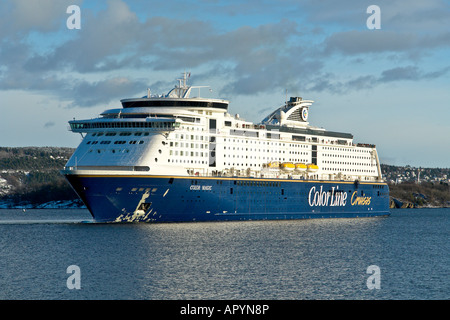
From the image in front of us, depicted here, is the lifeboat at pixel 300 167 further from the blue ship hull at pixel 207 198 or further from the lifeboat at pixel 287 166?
the blue ship hull at pixel 207 198

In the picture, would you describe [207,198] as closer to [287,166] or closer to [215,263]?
[287,166]

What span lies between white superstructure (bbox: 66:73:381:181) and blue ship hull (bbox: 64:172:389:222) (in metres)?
1.21

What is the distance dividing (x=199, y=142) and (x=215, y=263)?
71.4 ft

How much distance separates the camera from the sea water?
93.7ft

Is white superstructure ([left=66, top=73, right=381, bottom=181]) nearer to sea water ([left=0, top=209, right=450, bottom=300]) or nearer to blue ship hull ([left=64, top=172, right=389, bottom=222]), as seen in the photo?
blue ship hull ([left=64, top=172, right=389, bottom=222])

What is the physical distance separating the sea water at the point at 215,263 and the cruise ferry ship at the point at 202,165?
224cm

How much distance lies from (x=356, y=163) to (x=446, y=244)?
26.9 meters

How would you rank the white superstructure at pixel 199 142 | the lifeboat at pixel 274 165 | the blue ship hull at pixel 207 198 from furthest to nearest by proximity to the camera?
the lifeboat at pixel 274 165 → the white superstructure at pixel 199 142 → the blue ship hull at pixel 207 198

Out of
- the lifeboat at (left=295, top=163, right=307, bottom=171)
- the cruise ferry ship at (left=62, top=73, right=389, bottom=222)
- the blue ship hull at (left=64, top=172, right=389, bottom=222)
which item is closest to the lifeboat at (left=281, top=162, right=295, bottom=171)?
the cruise ferry ship at (left=62, top=73, right=389, bottom=222)

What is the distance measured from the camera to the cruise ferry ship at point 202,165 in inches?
1939

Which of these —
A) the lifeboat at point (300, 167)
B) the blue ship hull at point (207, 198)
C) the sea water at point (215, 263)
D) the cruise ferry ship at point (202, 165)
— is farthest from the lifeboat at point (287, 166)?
the sea water at point (215, 263)

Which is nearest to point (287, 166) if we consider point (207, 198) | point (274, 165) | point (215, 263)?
point (274, 165)
